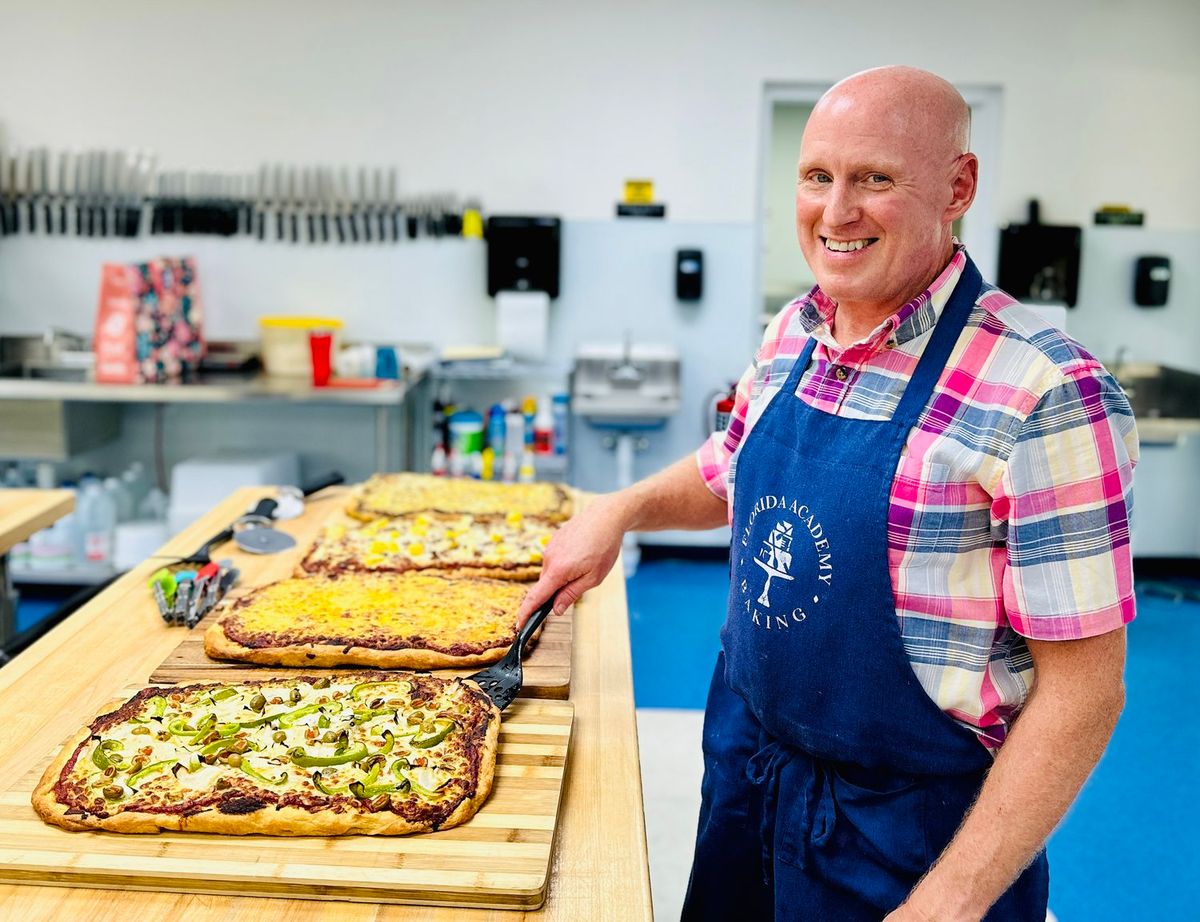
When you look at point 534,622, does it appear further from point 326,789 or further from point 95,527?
point 95,527

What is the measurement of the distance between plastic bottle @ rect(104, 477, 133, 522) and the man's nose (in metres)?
4.48

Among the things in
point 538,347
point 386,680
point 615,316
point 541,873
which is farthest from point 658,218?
point 541,873

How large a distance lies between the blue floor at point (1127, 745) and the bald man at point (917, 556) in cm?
173

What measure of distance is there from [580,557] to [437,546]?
59 centimetres

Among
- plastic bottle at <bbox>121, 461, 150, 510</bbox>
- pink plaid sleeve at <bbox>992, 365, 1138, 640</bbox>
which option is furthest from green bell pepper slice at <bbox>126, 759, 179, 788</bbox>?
plastic bottle at <bbox>121, 461, 150, 510</bbox>

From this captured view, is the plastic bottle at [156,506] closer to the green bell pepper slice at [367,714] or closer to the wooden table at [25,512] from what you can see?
the wooden table at [25,512]

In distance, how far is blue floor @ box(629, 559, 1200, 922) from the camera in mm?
2951

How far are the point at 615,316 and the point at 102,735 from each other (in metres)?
4.28

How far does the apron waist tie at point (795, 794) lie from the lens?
4.75ft

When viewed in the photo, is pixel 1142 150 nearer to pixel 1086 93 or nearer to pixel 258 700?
pixel 1086 93

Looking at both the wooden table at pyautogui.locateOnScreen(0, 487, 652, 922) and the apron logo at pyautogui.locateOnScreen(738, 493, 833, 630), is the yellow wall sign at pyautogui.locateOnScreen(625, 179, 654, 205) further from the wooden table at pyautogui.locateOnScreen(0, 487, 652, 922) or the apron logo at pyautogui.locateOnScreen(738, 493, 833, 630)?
the apron logo at pyautogui.locateOnScreen(738, 493, 833, 630)

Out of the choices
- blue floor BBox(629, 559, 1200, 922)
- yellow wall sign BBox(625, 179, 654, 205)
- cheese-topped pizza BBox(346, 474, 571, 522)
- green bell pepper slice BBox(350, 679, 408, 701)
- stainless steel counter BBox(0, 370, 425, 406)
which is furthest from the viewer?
yellow wall sign BBox(625, 179, 654, 205)

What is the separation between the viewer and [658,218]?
5387 millimetres

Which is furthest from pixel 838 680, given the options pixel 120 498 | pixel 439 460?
pixel 120 498
